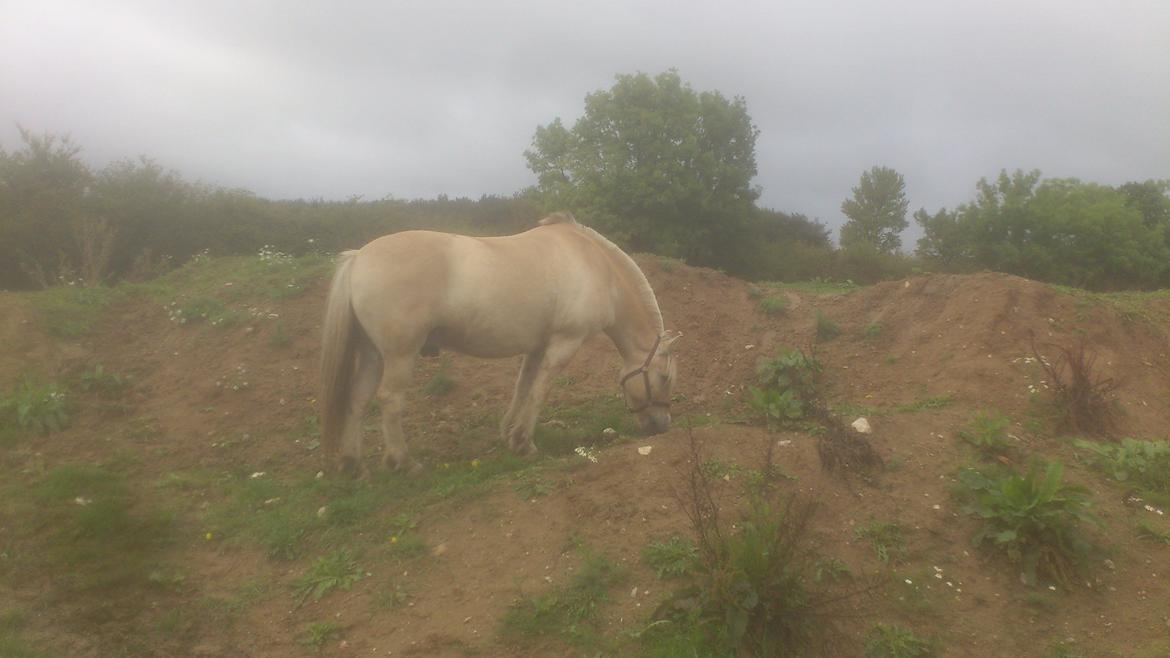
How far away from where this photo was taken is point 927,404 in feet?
21.9

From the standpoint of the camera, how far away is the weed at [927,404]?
6.53 m

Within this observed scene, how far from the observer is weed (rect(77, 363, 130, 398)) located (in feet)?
27.9

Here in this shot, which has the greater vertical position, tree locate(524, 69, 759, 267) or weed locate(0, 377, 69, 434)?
tree locate(524, 69, 759, 267)

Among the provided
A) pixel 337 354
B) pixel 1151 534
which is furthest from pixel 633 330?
pixel 1151 534

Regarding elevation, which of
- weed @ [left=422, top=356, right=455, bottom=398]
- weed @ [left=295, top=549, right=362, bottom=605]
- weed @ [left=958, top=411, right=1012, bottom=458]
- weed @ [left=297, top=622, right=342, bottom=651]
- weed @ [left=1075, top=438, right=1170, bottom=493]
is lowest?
weed @ [left=297, top=622, right=342, bottom=651]

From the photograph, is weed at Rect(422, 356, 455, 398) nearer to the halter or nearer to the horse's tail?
the horse's tail

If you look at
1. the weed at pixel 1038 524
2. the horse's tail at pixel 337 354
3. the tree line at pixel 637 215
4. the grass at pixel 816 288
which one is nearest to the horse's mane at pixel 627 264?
the horse's tail at pixel 337 354

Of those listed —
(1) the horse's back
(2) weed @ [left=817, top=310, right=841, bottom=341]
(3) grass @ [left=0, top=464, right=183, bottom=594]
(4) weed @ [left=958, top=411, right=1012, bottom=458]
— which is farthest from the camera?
(2) weed @ [left=817, top=310, right=841, bottom=341]

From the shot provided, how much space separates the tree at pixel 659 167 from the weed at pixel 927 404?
1159 cm

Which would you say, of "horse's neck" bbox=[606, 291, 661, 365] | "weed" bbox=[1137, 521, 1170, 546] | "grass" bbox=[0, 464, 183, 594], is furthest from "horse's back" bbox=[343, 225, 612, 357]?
"weed" bbox=[1137, 521, 1170, 546]

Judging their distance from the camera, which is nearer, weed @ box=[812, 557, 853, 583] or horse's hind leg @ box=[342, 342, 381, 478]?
weed @ box=[812, 557, 853, 583]

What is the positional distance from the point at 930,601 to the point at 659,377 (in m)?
3.46

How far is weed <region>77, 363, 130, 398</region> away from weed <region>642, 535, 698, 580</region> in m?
7.33

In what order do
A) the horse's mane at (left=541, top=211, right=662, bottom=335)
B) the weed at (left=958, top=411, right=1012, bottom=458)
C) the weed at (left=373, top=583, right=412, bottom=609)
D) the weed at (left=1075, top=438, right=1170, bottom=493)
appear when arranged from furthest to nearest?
the horse's mane at (left=541, top=211, right=662, bottom=335) < the weed at (left=958, top=411, right=1012, bottom=458) < the weed at (left=1075, top=438, right=1170, bottom=493) < the weed at (left=373, top=583, right=412, bottom=609)
